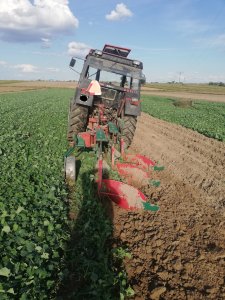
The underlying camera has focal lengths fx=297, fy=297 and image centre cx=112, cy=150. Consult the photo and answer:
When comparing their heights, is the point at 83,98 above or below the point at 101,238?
above

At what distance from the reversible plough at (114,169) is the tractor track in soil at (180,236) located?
0.77 ft

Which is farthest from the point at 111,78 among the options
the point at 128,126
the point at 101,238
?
the point at 101,238

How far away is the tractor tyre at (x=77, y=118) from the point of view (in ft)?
26.9

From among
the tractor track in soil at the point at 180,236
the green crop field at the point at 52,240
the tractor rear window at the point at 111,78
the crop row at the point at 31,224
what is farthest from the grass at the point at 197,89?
the green crop field at the point at 52,240

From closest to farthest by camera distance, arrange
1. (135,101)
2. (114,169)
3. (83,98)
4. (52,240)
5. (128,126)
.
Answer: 1. (52,240)
2. (114,169)
3. (83,98)
4. (135,101)
5. (128,126)

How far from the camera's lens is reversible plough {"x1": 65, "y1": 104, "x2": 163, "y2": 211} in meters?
5.64

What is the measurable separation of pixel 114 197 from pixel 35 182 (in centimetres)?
154

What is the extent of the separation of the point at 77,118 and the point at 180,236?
→ 4.75 m

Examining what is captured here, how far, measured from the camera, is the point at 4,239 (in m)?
3.71

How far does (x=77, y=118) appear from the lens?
827cm

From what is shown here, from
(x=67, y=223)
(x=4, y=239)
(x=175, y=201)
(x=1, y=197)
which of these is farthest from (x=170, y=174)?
(x=4, y=239)

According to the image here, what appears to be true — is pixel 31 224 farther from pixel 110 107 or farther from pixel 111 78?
pixel 111 78

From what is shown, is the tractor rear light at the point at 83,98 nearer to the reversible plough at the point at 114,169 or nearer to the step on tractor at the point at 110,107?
the step on tractor at the point at 110,107

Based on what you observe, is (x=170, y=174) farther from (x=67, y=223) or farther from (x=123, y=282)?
(x=123, y=282)
